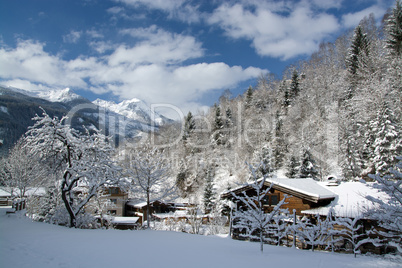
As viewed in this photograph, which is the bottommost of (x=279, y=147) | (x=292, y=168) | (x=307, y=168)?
(x=292, y=168)

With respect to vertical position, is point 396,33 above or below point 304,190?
above

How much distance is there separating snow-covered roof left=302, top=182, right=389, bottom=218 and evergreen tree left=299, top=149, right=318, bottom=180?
11641 millimetres

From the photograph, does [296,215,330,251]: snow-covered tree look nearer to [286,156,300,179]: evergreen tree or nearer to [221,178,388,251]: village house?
[221,178,388,251]: village house

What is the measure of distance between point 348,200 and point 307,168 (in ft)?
50.8

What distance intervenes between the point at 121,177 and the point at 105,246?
796 centimetres

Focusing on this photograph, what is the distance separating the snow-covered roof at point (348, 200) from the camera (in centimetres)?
1488

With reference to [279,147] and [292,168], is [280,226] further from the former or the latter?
[279,147]

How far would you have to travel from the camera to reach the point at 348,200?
16719 mm

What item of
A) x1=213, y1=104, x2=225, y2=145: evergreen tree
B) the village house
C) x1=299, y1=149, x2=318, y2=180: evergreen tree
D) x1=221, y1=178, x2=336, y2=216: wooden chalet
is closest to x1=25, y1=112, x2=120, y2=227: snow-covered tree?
the village house

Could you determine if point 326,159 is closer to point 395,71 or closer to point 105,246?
point 395,71

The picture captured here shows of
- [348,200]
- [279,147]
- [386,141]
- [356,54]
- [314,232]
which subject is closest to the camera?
[314,232]

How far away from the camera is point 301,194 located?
1766 cm

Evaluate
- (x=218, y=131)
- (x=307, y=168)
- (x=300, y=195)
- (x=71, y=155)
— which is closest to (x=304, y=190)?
(x=300, y=195)

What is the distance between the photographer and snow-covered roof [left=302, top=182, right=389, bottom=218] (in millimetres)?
14884
